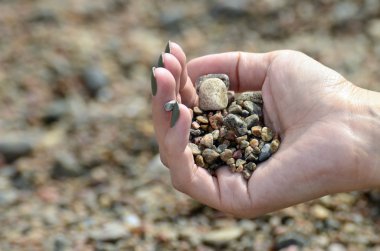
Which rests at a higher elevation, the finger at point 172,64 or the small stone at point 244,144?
the finger at point 172,64

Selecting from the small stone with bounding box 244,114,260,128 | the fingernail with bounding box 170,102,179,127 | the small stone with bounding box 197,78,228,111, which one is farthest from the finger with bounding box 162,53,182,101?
the small stone with bounding box 244,114,260,128

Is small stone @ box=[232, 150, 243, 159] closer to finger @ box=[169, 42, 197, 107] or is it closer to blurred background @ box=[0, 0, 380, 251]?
finger @ box=[169, 42, 197, 107]

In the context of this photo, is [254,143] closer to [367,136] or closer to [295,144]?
[295,144]

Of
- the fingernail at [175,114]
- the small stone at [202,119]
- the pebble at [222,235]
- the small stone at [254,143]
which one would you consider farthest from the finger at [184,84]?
the pebble at [222,235]

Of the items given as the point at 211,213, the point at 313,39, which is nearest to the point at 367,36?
the point at 313,39

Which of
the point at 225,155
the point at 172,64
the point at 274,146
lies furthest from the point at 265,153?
the point at 172,64

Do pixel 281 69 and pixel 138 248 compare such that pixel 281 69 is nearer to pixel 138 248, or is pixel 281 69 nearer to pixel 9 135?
pixel 138 248

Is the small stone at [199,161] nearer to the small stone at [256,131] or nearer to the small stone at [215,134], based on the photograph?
the small stone at [215,134]
